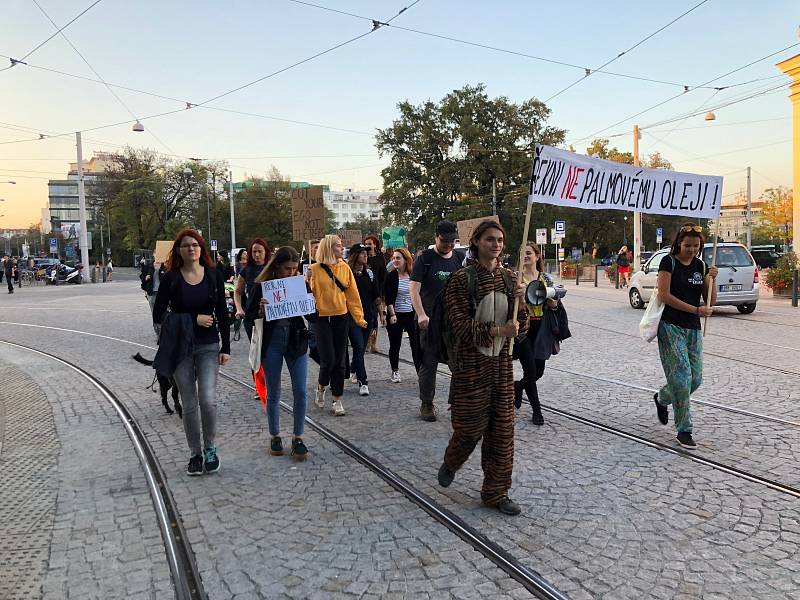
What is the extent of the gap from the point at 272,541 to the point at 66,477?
225cm

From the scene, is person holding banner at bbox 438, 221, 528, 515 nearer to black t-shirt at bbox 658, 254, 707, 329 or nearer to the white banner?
the white banner

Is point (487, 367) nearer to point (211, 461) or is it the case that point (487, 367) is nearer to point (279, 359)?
point (279, 359)

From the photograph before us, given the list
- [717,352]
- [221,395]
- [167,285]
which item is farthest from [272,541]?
[717,352]

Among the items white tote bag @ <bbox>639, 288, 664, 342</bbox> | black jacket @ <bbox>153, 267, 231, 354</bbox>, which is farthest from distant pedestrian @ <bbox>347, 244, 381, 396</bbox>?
white tote bag @ <bbox>639, 288, 664, 342</bbox>

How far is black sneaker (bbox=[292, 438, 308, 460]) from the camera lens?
527cm

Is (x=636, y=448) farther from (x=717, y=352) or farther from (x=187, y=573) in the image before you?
(x=717, y=352)

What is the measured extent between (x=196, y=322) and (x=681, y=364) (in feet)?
13.1

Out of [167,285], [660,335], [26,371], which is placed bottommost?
[26,371]

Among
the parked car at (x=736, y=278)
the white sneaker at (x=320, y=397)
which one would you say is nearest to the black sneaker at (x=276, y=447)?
the white sneaker at (x=320, y=397)

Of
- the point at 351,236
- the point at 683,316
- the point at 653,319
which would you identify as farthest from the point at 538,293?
the point at 351,236

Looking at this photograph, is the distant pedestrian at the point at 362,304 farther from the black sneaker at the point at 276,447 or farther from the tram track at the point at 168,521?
the tram track at the point at 168,521

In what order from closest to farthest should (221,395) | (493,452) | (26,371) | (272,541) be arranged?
(272,541)
(493,452)
(221,395)
(26,371)

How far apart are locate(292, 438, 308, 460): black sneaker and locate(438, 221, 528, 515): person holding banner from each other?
1.63 metres

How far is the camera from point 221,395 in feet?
25.5
